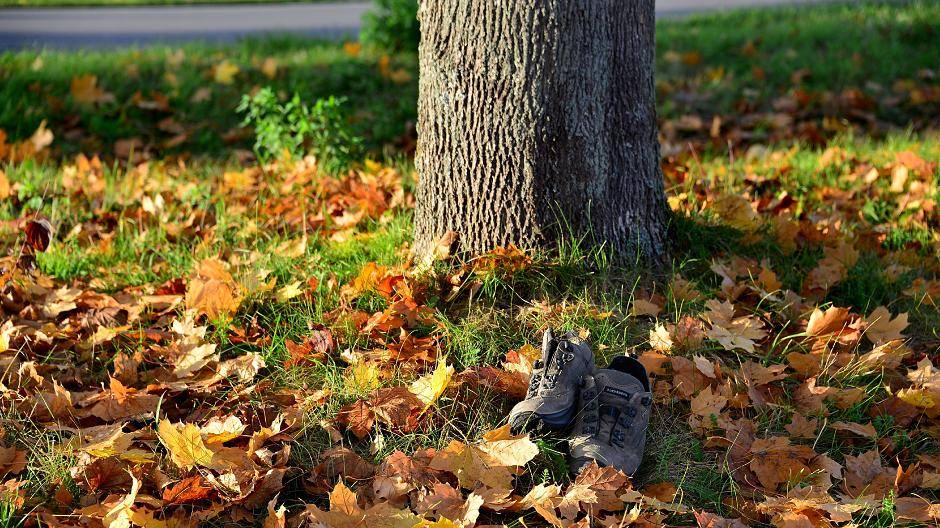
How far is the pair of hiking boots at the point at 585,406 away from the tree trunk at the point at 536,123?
0.71 m

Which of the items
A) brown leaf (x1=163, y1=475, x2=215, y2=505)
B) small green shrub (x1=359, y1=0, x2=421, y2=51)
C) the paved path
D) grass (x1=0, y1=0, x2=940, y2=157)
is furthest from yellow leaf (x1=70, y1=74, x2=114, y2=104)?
brown leaf (x1=163, y1=475, x2=215, y2=505)

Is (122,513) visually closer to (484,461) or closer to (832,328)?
(484,461)

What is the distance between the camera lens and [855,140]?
5809mm

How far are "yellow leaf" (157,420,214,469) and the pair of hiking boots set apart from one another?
923 mm

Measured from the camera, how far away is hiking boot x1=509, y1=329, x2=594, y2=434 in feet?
8.85

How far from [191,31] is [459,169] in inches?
282

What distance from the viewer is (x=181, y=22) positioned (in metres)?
10.2

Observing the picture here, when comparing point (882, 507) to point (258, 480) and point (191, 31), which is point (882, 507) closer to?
point (258, 480)

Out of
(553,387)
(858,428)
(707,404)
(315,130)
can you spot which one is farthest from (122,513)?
(315,130)

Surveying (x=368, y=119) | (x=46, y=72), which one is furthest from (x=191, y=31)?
(x=368, y=119)

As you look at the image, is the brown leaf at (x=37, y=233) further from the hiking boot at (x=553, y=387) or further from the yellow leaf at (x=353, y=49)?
the yellow leaf at (x=353, y=49)

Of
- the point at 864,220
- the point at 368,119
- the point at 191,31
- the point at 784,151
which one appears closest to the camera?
the point at 864,220

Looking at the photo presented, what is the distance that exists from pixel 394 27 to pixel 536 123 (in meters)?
4.20

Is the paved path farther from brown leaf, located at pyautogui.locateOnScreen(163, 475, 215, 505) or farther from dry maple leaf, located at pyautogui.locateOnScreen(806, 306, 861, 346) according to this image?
brown leaf, located at pyautogui.locateOnScreen(163, 475, 215, 505)
